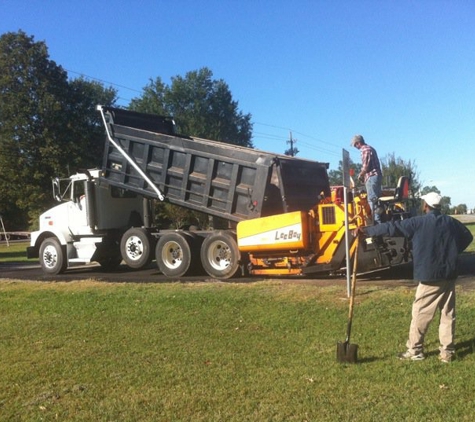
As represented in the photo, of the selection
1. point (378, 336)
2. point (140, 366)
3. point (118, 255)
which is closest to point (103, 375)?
point (140, 366)

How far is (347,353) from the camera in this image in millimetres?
5520

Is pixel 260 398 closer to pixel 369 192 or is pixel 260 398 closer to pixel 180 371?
pixel 180 371

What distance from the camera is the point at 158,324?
7633 millimetres

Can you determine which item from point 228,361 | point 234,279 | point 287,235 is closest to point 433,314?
point 228,361

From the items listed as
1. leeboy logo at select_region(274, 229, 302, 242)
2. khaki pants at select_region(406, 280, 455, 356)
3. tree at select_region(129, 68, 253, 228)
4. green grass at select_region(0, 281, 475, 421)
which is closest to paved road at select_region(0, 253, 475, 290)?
leeboy logo at select_region(274, 229, 302, 242)

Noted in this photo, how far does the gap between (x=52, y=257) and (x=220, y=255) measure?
5493 mm

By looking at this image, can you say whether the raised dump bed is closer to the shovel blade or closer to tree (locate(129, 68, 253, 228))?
the shovel blade

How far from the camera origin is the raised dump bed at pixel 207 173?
11.4 meters

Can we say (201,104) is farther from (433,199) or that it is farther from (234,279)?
(433,199)

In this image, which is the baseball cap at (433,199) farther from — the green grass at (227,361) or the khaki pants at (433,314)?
the green grass at (227,361)

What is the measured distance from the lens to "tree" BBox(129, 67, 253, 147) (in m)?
47.2

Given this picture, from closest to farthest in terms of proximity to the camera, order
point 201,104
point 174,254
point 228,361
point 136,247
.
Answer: point 228,361 < point 174,254 < point 136,247 < point 201,104

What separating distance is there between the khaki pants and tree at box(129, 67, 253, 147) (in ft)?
136

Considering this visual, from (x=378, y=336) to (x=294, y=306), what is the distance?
6.30 ft
